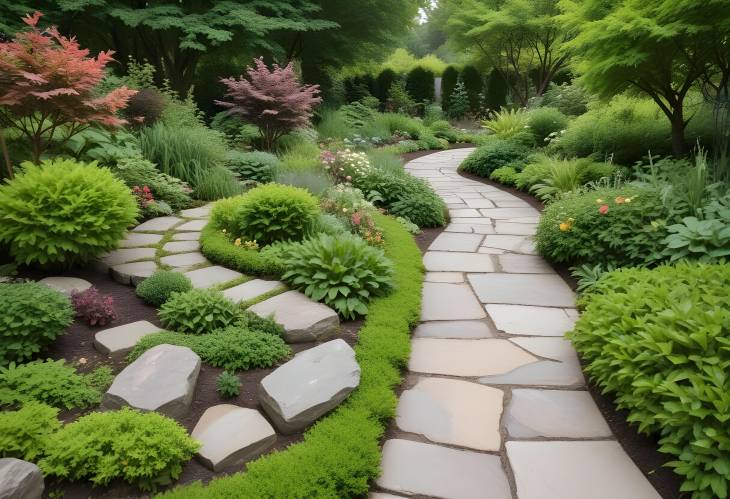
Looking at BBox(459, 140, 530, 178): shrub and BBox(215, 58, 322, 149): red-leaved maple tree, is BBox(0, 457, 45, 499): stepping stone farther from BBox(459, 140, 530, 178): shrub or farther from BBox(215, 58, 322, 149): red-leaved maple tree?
BBox(459, 140, 530, 178): shrub

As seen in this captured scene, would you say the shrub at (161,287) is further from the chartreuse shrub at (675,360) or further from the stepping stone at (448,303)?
the chartreuse shrub at (675,360)

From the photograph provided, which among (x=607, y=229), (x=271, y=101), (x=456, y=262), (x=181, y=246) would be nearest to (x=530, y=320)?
(x=607, y=229)

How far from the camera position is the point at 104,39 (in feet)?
36.9

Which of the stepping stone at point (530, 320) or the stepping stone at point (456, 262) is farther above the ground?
the stepping stone at point (530, 320)

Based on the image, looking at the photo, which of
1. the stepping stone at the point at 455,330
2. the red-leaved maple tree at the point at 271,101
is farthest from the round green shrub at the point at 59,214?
the red-leaved maple tree at the point at 271,101

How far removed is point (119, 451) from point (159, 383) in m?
0.51

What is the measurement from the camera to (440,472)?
7.18 ft

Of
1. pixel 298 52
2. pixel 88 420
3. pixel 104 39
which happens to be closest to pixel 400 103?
pixel 298 52

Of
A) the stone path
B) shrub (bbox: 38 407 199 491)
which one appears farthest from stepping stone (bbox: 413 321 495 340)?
shrub (bbox: 38 407 199 491)

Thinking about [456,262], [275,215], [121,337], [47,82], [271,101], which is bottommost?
[456,262]

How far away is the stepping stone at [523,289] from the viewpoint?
→ 400cm

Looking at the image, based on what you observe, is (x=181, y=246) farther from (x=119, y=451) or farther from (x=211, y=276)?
(x=119, y=451)

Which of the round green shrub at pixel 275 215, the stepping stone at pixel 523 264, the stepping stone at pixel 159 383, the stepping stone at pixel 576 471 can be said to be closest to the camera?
the stepping stone at pixel 576 471

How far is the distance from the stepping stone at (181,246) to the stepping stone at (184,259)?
12 cm
